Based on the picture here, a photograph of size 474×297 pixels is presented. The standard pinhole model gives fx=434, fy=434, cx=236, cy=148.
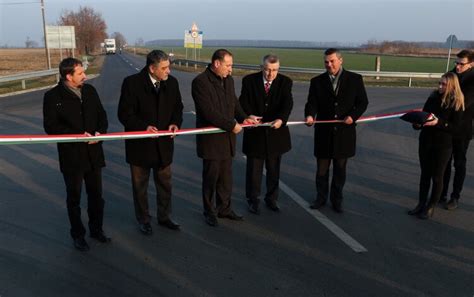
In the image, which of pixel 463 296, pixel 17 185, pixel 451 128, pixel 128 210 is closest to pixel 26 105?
pixel 17 185

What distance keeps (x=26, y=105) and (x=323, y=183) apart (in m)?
13.5

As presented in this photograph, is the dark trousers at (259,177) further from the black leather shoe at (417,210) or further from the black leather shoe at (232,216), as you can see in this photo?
the black leather shoe at (417,210)

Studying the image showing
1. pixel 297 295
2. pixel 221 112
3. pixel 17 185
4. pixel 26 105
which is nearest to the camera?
pixel 297 295

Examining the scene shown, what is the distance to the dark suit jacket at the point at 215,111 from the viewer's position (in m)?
4.93

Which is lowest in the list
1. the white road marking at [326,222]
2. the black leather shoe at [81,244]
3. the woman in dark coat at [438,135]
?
the white road marking at [326,222]

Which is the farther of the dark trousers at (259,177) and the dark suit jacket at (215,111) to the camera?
the dark trousers at (259,177)

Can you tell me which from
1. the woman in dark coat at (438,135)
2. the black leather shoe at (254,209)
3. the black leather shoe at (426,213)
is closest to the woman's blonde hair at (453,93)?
the woman in dark coat at (438,135)

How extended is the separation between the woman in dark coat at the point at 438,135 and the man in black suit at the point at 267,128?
1674 millimetres

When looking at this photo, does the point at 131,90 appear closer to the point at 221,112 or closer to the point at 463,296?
the point at 221,112

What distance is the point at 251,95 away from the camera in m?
5.65

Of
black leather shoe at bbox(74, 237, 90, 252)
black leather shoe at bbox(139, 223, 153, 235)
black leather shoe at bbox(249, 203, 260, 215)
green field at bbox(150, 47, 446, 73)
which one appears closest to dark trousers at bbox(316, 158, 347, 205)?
black leather shoe at bbox(249, 203, 260, 215)

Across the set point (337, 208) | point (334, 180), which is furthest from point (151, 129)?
point (337, 208)

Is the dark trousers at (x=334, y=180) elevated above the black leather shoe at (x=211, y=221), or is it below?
above

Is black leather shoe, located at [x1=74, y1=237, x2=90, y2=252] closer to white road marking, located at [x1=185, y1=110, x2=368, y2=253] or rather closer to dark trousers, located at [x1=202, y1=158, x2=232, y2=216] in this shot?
dark trousers, located at [x1=202, y1=158, x2=232, y2=216]
